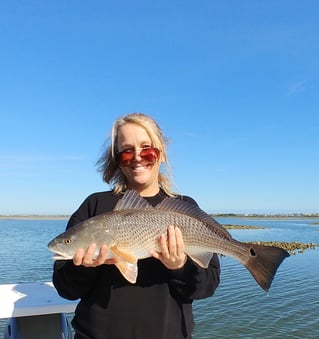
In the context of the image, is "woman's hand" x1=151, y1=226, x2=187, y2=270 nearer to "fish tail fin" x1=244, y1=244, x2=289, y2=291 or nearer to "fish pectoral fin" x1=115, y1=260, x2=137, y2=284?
"fish pectoral fin" x1=115, y1=260, x2=137, y2=284

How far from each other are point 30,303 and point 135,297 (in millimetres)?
2431

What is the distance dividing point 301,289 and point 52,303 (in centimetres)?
1326

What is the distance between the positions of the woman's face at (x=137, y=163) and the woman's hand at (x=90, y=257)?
2.54ft

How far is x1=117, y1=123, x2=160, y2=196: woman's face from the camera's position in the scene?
3.62 m

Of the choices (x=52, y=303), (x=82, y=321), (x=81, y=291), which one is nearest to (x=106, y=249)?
(x=81, y=291)

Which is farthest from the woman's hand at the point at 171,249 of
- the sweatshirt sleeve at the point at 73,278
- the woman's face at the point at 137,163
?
the woman's face at the point at 137,163

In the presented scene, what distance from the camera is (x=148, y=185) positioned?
3760 millimetres

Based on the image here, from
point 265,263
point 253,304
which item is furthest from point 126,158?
point 253,304

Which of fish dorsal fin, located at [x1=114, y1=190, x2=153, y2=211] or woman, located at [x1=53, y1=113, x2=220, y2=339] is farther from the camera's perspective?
fish dorsal fin, located at [x1=114, y1=190, x2=153, y2=211]

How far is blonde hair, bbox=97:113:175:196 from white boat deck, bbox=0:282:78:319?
6.60 feet

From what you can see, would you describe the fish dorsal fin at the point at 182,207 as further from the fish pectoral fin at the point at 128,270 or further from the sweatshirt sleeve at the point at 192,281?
the fish pectoral fin at the point at 128,270

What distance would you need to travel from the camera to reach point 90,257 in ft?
10.1

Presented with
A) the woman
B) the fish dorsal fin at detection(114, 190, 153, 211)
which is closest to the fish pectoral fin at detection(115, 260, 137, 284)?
the woman


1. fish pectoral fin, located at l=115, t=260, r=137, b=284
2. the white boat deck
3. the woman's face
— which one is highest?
the woman's face
